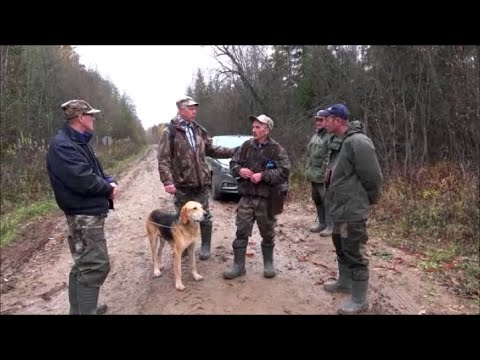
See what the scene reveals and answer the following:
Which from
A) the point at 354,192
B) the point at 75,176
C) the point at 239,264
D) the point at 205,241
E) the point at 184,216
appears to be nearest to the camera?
the point at 75,176

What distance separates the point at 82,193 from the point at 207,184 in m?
2.38

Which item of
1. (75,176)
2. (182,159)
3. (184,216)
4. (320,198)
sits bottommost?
(320,198)

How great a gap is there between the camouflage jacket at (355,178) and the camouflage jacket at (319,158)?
316 centimetres

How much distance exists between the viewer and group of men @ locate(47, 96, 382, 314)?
3.98 m

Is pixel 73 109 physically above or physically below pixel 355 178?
above

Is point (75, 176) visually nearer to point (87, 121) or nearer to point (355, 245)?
point (87, 121)

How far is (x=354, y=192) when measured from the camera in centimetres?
453

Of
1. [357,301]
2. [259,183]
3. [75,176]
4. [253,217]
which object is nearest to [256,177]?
[259,183]

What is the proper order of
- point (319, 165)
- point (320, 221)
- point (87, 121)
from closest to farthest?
point (87, 121), point (319, 165), point (320, 221)

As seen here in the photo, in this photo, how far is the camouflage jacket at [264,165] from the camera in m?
5.48

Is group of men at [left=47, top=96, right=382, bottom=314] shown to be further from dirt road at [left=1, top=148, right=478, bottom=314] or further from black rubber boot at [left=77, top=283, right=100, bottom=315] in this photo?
dirt road at [left=1, top=148, right=478, bottom=314]

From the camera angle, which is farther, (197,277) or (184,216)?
(197,277)
